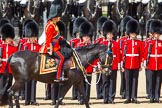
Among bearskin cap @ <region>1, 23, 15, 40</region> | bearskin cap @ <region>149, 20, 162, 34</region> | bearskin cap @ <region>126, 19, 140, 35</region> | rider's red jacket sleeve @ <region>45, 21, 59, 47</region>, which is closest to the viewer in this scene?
rider's red jacket sleeve @ <region>45, 21, 59, 47</region>

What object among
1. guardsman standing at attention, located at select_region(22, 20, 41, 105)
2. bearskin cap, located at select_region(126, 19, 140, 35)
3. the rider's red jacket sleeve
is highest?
bearskin cap, located at select_region(126, 19, 140, 35)

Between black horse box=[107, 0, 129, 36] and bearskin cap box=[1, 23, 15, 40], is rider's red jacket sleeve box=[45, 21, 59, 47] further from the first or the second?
black horse box=[107, 0, 129, 36]

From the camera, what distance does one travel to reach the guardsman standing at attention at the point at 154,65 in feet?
49.1

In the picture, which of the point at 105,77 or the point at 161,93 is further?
the point at 161,93

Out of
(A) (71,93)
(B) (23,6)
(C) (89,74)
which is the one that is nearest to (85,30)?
(C) (89,74)

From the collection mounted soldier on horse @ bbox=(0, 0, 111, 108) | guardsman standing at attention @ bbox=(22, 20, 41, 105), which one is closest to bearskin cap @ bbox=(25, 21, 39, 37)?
guardsman standing at attention @ bbox=(22, 20, 41, 105)

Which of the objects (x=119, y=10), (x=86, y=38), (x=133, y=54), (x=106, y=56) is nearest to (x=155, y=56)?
(x=133, y=54)

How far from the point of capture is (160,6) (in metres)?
22.4

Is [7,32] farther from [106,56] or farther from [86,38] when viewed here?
[106,56]

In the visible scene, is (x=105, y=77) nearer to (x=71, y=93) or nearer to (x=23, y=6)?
(x=71, y=93)

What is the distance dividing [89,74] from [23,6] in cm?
790

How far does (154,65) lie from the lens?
14953 millimetres

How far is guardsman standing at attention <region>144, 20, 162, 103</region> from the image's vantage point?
15.0m

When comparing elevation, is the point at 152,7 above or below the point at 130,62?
above
